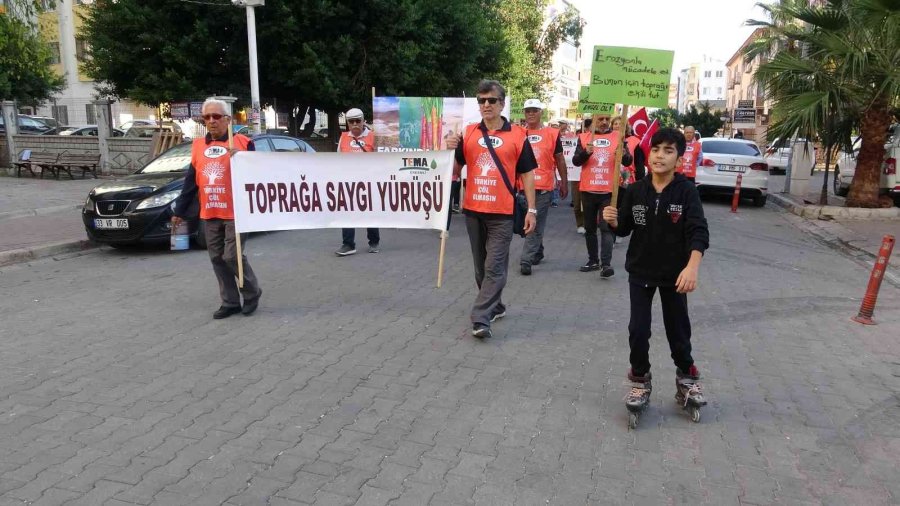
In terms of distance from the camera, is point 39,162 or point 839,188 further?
point 39,162

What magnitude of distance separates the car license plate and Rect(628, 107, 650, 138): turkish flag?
25.0ft

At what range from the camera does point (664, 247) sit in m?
3.76

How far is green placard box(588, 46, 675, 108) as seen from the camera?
5465 millimetres

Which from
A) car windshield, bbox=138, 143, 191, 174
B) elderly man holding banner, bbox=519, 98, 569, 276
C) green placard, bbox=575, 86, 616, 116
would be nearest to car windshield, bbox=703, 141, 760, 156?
green placard, bbox=575, 86, 616, 116

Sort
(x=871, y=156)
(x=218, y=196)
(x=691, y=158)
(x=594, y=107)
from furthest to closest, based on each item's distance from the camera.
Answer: (x=871, y=156) → (x=691, y=158) → (x=594, y=107) → (x=218, y=196)

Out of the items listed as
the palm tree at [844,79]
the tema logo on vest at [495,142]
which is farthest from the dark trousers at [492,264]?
the palm tree at [844,79]

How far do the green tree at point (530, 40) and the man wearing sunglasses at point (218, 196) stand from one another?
20146 mm

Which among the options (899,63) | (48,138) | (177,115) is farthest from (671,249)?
(48,138)

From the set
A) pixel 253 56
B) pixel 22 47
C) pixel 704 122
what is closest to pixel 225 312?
pixel 22 47

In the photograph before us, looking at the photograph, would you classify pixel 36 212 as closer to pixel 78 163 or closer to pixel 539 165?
pixel 78 163

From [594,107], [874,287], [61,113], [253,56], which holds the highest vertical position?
[253,56]

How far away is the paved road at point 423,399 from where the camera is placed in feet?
10.8

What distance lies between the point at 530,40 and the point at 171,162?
2745 centimetres

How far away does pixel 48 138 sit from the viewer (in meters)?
20.3
